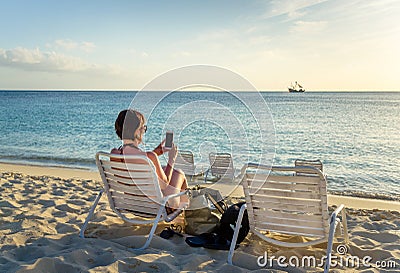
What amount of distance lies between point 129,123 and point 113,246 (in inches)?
49.4

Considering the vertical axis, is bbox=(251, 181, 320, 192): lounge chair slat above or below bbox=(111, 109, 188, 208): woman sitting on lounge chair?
below

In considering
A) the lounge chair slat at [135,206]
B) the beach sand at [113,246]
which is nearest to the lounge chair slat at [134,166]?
the lounge chair slat at [135,206]

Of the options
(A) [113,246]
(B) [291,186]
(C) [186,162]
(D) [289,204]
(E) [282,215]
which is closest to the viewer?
(B) [291,186]

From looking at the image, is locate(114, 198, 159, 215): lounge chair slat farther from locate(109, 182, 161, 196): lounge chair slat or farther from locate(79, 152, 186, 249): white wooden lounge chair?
locate(109, 182, 161, 196): lounge chair slat

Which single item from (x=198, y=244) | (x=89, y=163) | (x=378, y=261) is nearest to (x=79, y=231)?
(x=198, y=244)

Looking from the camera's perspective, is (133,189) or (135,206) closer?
(133,189)

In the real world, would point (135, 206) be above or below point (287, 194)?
below

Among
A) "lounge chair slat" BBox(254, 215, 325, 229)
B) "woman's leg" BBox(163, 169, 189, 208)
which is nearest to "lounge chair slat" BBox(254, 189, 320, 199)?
"lounge chair slat" BBox(254, 215, 325, 229)

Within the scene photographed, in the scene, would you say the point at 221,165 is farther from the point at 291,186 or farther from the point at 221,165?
the point at 291,186

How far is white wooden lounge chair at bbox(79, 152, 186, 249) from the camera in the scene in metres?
4.31

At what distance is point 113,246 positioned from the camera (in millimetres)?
4188

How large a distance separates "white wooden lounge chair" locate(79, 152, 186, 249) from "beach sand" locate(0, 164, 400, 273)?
0.26 m

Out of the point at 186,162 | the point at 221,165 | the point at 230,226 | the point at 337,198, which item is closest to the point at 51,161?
the point at 186,162

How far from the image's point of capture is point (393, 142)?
21.8 metres
